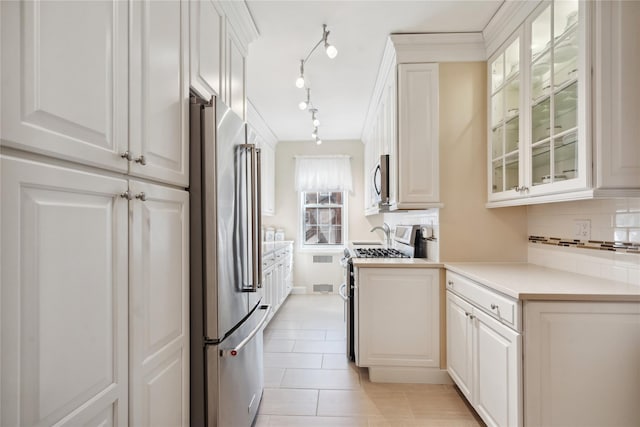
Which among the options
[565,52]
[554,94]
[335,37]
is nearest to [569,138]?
[554,94]

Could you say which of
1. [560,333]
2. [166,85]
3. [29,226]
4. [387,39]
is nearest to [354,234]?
[387,39]

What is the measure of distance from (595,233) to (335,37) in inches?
84.2

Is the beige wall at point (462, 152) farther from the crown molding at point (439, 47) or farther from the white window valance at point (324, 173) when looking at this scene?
the white window valance at point (324, 173)

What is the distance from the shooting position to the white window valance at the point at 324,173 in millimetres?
5684

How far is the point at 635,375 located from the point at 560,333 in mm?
338

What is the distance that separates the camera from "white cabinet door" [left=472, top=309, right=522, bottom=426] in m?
1.55

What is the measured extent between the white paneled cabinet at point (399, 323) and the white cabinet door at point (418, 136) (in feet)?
1.91

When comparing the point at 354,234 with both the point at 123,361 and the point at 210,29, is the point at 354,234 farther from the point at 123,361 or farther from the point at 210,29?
the point at 123,361

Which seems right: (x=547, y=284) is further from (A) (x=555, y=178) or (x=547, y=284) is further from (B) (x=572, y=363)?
(A) (x=555, y=178)

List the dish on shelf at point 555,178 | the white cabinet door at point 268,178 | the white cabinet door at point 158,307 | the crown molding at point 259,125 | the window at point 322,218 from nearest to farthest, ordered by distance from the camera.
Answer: the white cabinet door at point 158,307 → the dish on shelf at point 555,178 → the crown molding at point 259,125 → the white cabinet door at point 268,178 → the window at point 322,218

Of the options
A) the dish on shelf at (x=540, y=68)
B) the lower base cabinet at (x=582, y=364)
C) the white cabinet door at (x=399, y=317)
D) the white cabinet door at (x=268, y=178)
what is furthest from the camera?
the white cabinet door at (x=268, y=178)

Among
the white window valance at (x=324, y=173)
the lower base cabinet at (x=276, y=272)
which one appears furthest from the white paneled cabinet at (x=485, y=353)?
the white window valance at (x=324, y=173)

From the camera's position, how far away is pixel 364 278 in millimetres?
2598

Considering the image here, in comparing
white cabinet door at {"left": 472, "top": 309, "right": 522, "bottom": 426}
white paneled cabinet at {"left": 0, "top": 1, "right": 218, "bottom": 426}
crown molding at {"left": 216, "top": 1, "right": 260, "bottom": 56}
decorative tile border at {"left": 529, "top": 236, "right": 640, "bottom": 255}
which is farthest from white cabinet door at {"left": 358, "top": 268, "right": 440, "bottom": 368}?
crown molding at {"left": 216, "top": 1, "right": 260, "bottom": 56}
